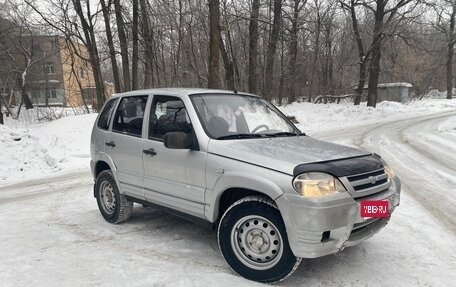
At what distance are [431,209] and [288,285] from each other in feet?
10.6

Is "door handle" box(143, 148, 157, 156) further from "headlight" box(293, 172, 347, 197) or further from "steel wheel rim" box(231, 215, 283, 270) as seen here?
"headlight" box(293, 172, 347, 197)

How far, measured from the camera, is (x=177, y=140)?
4.10m

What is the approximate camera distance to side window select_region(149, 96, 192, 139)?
4.54 m

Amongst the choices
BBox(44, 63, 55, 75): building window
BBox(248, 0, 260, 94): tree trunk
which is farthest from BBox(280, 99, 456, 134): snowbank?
BBox(44, 63, 55, 75): building window

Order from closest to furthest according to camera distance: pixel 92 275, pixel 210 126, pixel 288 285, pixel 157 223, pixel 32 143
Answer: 1. pixel 288 285
2. pixel 92 275
3. pixel 210 126
4. pixel 157 223
5. pixel 32 143

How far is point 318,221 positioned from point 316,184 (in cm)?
31

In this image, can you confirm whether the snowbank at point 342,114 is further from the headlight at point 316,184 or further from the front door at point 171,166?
the headlight at point 316,184

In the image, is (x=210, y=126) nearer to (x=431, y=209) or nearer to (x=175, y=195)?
(x=175, y=195)

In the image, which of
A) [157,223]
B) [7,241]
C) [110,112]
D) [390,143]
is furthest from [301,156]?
[390,143]

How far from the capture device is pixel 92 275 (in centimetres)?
397

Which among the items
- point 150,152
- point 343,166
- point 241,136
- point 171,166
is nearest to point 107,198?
point 150,152

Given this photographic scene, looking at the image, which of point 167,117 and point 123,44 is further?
point 123,44

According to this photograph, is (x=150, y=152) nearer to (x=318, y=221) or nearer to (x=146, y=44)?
(x=318, y=221)

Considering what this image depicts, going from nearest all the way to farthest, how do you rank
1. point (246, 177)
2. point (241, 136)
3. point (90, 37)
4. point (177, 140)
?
point (246, 177), point (177, 140), point (241, 136), point (90, 37)
